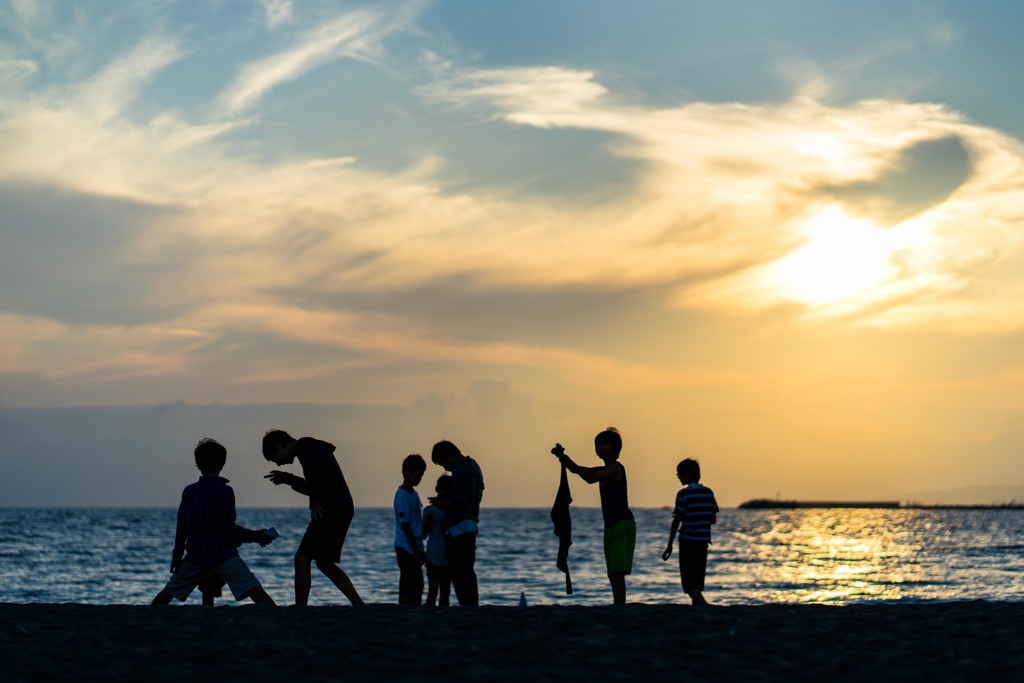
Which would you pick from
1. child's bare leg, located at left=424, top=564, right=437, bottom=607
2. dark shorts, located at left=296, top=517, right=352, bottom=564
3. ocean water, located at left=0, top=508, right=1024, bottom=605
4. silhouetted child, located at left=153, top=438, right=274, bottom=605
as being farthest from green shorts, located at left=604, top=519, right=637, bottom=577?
ocean water, located at left=0, top=508, right=1024, bottom=605

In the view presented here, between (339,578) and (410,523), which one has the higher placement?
(410,523)

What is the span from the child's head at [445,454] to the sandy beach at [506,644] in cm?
211

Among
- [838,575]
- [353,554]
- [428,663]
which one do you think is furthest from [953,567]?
[428,663]

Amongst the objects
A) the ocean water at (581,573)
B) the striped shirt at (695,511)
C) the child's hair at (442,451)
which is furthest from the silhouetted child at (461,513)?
the ocean water at (581,573)

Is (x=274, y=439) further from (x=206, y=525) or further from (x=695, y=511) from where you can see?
(x=695, y=511)

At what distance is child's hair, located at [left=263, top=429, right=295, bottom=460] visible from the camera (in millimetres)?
10742

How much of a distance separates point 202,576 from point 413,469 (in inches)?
100

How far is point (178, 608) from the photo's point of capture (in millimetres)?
10266

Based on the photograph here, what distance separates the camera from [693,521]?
39.0 feet

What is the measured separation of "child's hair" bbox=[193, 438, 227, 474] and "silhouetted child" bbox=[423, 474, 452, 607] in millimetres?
2885

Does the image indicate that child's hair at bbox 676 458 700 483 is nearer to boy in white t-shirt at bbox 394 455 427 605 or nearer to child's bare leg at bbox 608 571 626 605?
child's bare leg at bbox 608 571 626 605

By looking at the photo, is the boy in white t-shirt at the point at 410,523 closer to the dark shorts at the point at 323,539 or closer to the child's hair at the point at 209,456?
the dark shorts at the point at 323,539

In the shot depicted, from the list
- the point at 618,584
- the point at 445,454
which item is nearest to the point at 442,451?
the point at 445,454

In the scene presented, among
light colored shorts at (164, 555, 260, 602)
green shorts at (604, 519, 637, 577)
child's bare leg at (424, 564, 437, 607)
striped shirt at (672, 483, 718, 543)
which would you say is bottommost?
child's bare leg at (424, 564, 437, 607)
